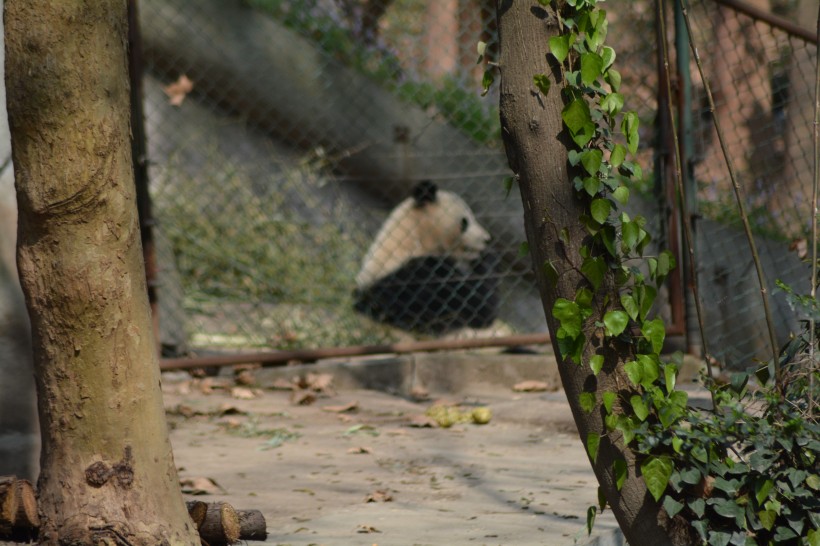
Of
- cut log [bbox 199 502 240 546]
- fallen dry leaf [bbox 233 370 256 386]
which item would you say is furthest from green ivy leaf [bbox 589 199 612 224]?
fallen dry leaf [bbox 233 370 256 386]

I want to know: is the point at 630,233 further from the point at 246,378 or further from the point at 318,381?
the point at 246,378

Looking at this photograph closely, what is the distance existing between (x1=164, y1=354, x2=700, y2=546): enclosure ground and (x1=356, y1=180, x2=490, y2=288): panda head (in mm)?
1749

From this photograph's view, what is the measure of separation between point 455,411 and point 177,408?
149 cm

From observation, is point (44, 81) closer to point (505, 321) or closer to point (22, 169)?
point (22, 169)

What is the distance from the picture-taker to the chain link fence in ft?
22.3

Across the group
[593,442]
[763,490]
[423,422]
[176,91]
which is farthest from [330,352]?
[176,91]

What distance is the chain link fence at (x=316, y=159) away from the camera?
6.79 meters

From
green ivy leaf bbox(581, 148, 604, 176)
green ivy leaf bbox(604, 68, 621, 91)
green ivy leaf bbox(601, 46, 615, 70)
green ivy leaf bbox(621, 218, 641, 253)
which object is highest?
green ivy leaf bbox(601, 46, 615, 70)

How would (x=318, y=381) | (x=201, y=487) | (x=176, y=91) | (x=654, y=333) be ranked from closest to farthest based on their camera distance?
1. (x=654, y=333)
2. (x=201, y=487)
3. (x=318, y=381)
4. (x=176, y=91)

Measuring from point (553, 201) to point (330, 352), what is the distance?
12.1 ft

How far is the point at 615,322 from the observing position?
222 cm

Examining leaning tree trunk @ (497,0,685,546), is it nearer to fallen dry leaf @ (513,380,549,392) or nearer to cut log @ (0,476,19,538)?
cut log @ (0,476,19,538)

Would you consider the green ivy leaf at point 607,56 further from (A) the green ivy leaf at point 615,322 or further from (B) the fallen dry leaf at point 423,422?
(B) the fallen dry leaf at point 423,422

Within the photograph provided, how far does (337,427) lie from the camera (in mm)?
5035
